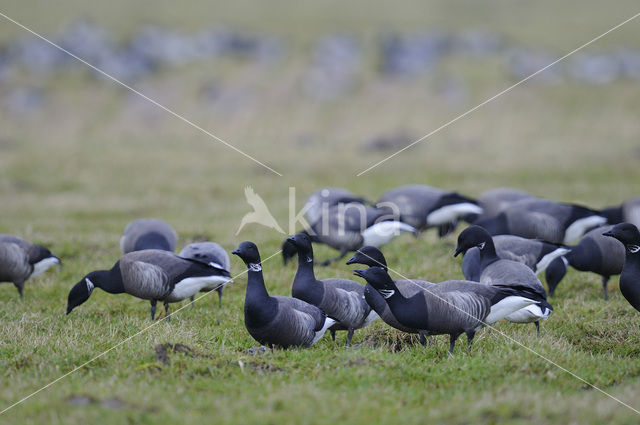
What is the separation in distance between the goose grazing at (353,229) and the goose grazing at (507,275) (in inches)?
143

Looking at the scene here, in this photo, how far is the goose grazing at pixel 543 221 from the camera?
1214 cm

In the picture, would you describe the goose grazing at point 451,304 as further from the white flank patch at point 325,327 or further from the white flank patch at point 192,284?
the white flank patch at point 192,284

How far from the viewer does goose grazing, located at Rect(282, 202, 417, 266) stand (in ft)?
41.3

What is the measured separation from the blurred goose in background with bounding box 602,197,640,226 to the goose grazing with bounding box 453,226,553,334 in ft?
18.6

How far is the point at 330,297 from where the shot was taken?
8.14 m

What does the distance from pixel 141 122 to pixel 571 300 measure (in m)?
47.5

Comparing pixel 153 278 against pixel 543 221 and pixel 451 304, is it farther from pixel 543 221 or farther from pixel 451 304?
pixel 543 221

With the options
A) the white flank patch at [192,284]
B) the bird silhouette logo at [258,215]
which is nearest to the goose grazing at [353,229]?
the bird silhouette logo at [258,215]

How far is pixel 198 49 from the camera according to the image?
215 feet

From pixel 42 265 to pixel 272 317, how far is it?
17.3 feet

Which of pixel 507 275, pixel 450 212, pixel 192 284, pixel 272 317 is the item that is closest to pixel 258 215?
pixel 450 212

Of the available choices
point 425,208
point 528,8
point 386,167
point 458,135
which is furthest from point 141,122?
point 528,8

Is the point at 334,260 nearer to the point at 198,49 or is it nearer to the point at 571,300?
the point at 571,300

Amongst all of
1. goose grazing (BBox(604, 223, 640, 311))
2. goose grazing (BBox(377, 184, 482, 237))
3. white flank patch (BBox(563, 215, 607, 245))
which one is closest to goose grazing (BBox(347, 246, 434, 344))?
goose grazing (BBox(604, 223, 640, 311))
